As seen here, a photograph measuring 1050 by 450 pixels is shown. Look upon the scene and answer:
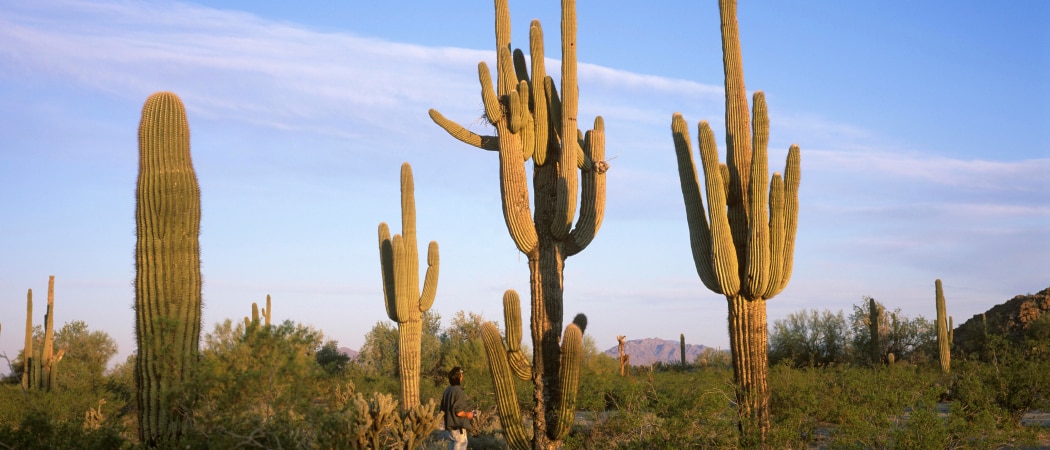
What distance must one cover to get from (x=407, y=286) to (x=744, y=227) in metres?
6.88

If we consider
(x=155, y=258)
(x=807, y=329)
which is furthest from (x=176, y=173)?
(x=807, y=329)

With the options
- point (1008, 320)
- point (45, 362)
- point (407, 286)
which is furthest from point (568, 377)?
point (1008, 320)

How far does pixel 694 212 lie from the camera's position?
11133 millimetres

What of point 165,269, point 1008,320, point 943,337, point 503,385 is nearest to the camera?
point 165,269

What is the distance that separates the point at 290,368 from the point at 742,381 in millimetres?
5651

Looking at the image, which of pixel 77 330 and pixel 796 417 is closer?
pixel 796 417

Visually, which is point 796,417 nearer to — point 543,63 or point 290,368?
point 543,63

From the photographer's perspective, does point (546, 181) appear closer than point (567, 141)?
No

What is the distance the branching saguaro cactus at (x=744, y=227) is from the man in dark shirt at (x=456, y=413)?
305 centimetres

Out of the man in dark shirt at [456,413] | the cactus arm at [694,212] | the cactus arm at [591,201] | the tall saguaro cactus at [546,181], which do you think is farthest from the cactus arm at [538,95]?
the man in dark shirt at [456,413]

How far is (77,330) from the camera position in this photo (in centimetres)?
3731

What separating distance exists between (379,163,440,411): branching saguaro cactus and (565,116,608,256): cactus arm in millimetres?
5132

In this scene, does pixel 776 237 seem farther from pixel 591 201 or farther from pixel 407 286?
pixel 407 286

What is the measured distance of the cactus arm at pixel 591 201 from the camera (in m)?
11.4
